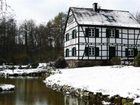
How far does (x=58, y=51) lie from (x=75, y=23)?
31.5 meters

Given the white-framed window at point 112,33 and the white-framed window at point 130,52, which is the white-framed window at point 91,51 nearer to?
the white-framed window at point 112,33

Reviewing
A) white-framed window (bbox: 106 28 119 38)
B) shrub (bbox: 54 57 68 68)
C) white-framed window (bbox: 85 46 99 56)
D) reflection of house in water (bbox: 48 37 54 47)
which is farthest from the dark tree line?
white-framed window (bbox: 106 28 119 38)

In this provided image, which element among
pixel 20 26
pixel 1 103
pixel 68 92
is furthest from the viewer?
pixel 20 26

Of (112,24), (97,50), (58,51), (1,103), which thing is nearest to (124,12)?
(112,24)

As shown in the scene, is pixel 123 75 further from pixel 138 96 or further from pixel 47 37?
pixel 47 37

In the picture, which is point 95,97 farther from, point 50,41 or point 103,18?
point 50,41

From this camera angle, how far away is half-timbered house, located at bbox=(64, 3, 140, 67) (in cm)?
4400

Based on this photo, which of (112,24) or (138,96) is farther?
(112,24)

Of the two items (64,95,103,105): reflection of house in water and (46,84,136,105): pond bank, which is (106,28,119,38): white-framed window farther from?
(64,95,103,105): reflection of house in water

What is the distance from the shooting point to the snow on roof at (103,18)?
44.6 m

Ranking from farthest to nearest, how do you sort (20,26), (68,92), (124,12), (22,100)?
1. (20,26)
2. (124,12)
3. (68,92)
4. (22,100)

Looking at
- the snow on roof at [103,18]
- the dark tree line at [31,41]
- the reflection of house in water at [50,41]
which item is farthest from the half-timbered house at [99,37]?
the reflection of house in water at [50,41]

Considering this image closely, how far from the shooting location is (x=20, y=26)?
292ft

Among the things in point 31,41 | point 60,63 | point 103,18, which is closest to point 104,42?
point 103,18
